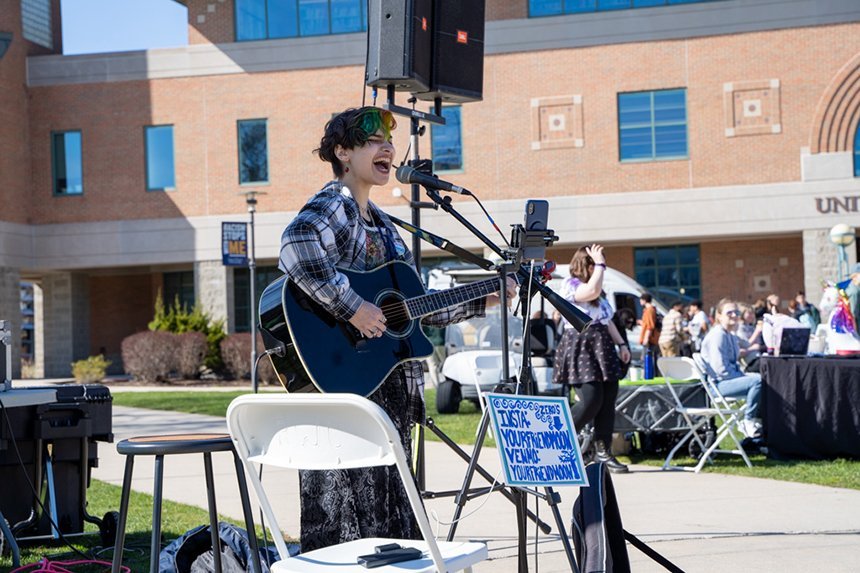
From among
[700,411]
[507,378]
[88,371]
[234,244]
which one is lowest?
[88,371]

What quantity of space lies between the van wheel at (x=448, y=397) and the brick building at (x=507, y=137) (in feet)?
49.2

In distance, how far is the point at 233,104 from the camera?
3328 cm

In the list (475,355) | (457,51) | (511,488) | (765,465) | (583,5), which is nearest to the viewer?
(511,488)

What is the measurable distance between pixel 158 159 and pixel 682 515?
28954 mm

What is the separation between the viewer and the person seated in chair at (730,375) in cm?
1060

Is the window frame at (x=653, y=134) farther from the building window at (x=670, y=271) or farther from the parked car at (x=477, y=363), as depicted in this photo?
the parked car at (x=477, y=363)

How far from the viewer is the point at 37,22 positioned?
35.1m

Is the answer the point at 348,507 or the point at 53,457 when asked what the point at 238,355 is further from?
the point at 348,507

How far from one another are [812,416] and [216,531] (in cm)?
744

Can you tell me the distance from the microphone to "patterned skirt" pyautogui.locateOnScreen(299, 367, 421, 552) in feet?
3.47

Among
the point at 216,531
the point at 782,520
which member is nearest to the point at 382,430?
the point at 216,531

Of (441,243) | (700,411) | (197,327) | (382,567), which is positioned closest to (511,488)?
(382,567)

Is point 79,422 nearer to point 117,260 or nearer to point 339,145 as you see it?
point 339,145

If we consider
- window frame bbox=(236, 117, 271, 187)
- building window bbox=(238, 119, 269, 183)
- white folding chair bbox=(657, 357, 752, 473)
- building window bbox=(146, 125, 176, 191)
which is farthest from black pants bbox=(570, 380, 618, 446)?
building window bbox=(146, 125, 176, 191)
